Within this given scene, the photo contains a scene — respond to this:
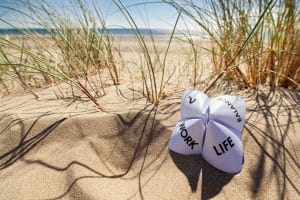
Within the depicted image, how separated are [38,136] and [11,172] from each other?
0.17 metres

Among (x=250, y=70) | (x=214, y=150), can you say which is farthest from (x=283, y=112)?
(x=214, y=150)

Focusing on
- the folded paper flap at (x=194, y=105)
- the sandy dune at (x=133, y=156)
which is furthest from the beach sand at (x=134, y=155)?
the folded paper flap at (x=194, y=105)

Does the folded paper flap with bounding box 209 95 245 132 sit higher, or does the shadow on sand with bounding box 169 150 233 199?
the folded paper flap with bounding box 209 95 245 132

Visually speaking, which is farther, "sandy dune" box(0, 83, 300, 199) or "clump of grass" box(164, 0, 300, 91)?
"clump of grass" box(164, 0, 300, 91)

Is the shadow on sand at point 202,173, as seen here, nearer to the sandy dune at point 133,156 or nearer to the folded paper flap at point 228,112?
the sandy dune at point 133,156

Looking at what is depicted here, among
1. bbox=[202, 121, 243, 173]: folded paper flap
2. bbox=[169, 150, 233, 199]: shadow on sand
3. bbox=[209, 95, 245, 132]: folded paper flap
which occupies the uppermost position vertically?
bbox=[209, 95, 245, 132]: folded paper flap

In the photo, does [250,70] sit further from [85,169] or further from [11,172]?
[11,172]

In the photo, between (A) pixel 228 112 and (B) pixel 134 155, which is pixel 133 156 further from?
(A) pixel 228 112

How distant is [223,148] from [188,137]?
0.11 meters

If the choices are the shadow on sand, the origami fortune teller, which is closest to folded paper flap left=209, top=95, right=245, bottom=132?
the origami fortune teller

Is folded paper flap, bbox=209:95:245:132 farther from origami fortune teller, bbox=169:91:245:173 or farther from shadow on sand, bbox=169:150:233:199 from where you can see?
shadow on sand, bbox=169:150:233:199

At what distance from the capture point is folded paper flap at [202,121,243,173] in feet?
3.06

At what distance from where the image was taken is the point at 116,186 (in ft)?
3.02

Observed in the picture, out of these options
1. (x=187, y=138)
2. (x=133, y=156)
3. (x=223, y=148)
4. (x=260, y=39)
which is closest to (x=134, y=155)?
(x=133, y=156)
